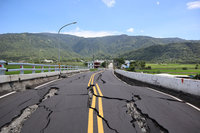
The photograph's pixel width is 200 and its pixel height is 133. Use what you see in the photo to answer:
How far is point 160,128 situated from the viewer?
3.24 m

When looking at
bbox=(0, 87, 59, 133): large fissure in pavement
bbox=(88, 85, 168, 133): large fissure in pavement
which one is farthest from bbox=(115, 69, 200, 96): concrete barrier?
bbox=(0, 87, 59, 133): large fissure in pavement

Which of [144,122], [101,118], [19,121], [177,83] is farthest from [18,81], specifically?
[177,83]

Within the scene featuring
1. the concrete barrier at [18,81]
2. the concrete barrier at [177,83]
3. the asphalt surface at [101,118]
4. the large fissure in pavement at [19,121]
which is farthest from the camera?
the concrete barrier at [18,81]

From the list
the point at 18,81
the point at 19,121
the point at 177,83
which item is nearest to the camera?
the point at 19,121

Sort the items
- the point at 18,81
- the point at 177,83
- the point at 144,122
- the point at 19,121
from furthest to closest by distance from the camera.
Result: the point at 18,81, the point at 177,83, the point at 144,122, the point at 19,121

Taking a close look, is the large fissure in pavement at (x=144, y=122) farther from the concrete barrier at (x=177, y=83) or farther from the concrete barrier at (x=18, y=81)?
the concrete barrier at (x=18, y=81)

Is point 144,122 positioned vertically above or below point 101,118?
below

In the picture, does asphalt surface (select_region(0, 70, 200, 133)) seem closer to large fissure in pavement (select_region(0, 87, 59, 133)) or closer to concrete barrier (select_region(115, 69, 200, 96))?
large fissure in pavement (select_region(0, 87, 59, 133))

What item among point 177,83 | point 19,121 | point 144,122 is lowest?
point 144,122

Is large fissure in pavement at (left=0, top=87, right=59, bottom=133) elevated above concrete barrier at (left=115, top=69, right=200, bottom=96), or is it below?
below

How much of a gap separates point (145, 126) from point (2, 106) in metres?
4.72

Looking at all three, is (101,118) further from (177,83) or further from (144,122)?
(177,83)

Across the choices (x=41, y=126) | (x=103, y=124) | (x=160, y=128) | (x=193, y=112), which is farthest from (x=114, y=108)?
(x=193, y=112)

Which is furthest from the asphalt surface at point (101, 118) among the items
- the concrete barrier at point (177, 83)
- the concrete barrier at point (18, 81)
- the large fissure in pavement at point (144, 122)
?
the concrete barrier at point (18, 81)
